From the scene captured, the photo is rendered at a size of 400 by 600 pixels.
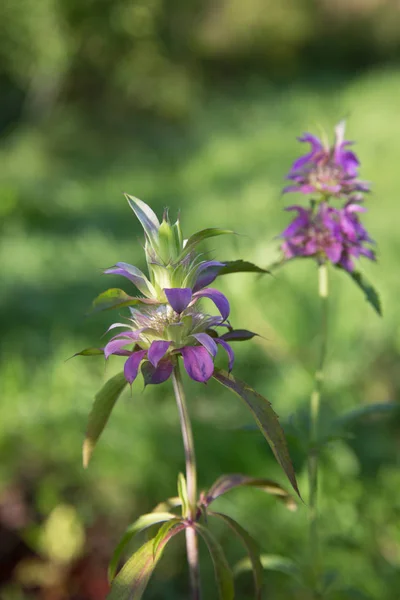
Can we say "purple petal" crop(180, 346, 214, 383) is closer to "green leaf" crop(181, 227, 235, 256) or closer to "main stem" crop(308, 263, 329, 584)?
"green leaf" crop(181, 227, 235, 256)

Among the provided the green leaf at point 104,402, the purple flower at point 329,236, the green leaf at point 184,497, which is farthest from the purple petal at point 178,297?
the purple flower at point 329,236

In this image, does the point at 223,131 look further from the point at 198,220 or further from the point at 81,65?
the point at 198,220

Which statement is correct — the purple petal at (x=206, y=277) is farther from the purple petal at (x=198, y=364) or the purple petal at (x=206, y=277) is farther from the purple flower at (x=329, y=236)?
the purple flower at (x=329, y=236)

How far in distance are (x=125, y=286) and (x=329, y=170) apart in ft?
8.26

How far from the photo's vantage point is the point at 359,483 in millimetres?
1837

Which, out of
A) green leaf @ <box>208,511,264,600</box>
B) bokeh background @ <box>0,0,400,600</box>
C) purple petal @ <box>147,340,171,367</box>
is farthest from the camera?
bokeh background @ <box>0,0,400,600</box>

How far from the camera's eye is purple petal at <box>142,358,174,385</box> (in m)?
0.68

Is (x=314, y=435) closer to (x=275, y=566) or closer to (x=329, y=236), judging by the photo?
(x=275, y=566)

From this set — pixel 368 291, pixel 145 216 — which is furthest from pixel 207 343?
pixel 368 291

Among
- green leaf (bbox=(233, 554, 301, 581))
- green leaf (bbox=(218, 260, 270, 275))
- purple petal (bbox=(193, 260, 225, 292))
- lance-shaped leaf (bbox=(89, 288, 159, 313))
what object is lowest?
green leaf (bbox=(233, 554, 301, 581))

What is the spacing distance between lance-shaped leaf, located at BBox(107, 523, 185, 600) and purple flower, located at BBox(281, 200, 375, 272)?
503 millimetres

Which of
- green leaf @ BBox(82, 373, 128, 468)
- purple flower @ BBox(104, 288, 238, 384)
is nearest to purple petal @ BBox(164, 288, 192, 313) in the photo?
purple flower @ BBox(104, 288, 238, 384)

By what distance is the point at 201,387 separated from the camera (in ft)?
8.34

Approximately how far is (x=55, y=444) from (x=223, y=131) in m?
6.20
